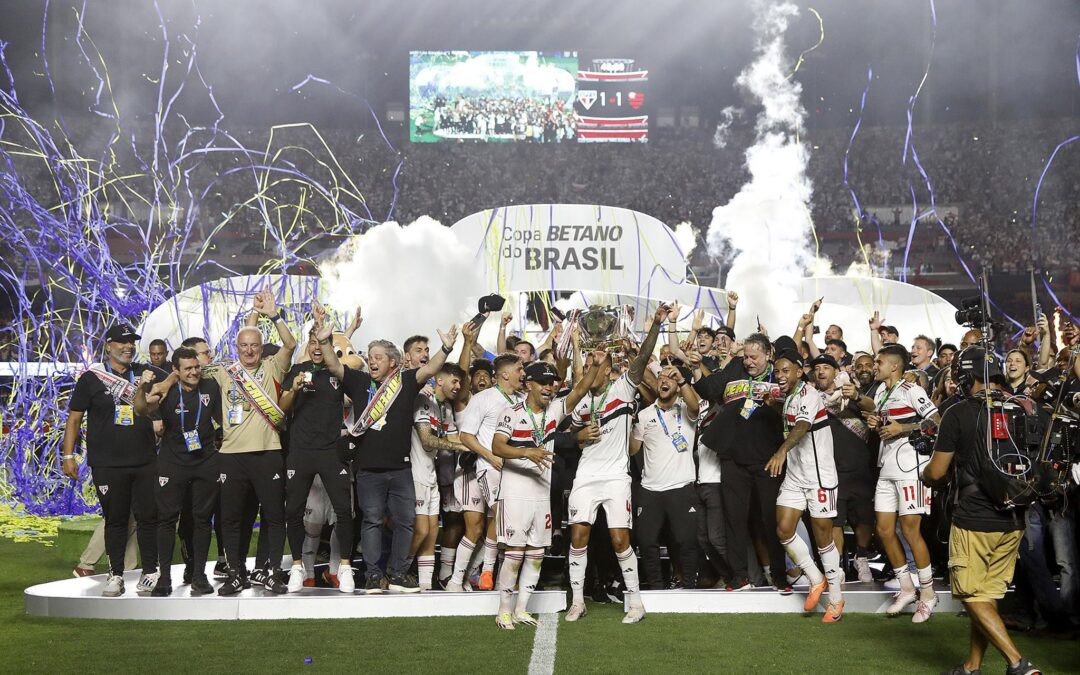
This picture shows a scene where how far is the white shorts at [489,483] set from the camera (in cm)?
819

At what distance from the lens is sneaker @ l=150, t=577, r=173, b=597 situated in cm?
814

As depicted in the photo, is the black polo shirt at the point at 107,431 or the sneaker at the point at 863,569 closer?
the black polo shirt at the point at 107,431

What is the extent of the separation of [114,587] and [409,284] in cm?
905

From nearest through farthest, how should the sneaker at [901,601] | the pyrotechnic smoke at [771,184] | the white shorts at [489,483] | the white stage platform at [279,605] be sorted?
the sneaker at [901,601] < the white stage platform at [279,605] < the white shorts at [489,483] < the pyrotechnic smoke at [771,184]

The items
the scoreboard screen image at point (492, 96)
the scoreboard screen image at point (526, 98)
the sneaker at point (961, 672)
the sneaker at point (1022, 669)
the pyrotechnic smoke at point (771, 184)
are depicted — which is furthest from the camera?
the scoreboard screen image at point (526, 98)

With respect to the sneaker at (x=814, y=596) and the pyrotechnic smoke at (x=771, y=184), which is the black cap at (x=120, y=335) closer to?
the sneaker at (x=814, y=596)

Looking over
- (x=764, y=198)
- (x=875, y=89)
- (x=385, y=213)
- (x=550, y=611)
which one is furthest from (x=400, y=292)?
(x=875, y=89)

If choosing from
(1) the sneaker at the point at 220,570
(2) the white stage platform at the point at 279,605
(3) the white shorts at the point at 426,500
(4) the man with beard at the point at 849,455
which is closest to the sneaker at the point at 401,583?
(2) the white stage platform at the point at 279,605

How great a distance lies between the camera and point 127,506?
837cm

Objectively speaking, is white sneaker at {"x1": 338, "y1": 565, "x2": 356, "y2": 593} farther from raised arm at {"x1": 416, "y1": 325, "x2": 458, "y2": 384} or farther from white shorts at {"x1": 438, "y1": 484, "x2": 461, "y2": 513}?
raised arm at {"x1": 416, "y1": 325, "x2": 458, "y2": 384}

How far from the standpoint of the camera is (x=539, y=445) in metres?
7.51

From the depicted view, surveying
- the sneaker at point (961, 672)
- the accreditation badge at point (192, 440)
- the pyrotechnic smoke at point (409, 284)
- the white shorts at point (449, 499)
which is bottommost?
the sneaker at point (961, 672)

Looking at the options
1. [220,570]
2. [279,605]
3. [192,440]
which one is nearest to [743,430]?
[279,605]

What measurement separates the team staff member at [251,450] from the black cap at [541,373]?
73.5 inches
